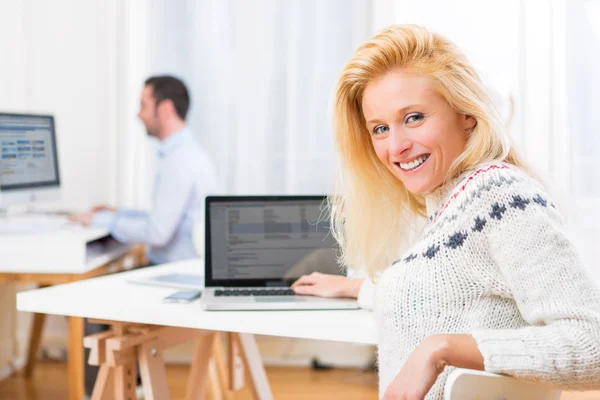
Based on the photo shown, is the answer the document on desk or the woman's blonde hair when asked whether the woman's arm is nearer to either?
the woman's blonde hair

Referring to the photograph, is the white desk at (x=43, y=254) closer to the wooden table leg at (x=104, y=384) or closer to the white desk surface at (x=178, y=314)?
the white desk surface at (x=178, y=314)

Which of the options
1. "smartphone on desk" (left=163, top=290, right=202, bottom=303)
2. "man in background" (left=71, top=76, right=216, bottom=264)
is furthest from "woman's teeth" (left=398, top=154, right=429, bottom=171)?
"man in background" (left=71, top=76, right=216, bottom=264)

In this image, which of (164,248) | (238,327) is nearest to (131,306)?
(238,327)

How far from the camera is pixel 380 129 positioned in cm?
132

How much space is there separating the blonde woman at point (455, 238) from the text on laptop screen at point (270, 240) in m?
0.36

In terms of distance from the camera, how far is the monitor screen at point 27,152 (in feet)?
10.0

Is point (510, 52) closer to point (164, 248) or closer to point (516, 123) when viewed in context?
point (516, 123)

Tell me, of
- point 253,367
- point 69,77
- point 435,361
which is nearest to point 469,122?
point 435,361

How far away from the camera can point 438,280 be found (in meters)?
1.13

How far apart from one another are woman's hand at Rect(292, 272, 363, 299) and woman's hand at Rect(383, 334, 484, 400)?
26.0 inches

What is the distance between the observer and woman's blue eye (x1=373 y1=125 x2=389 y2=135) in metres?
1.31

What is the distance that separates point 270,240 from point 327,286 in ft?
0.59

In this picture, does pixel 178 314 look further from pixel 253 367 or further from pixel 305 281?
pixel 253 367

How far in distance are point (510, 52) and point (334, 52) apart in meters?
0.83
